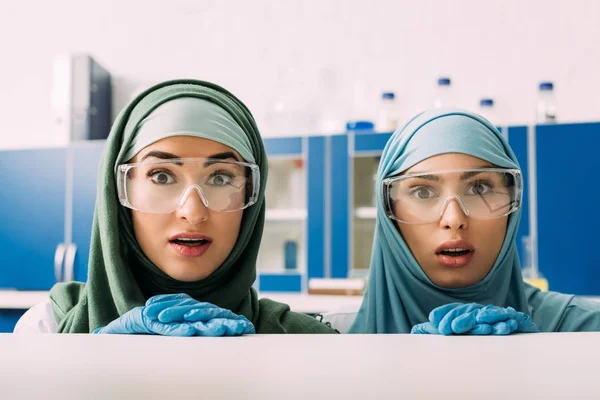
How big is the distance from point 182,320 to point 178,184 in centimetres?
44

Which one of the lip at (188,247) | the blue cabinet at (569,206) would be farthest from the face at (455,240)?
the blue cabinet at (569,206)

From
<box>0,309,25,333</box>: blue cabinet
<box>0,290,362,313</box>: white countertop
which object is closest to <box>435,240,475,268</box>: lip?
<box>0,290,362,313</box>: white countertop

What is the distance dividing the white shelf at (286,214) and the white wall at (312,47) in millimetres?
757

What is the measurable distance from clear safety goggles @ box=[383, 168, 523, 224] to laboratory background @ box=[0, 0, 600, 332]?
1849 millimetres

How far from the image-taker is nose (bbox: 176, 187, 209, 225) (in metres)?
1.19

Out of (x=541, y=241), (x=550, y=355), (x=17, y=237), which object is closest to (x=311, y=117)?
(x=541, y=241)

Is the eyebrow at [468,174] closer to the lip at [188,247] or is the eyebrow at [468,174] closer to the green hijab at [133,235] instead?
the green hijab at [133,235]

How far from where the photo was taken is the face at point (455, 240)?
1.29 metres

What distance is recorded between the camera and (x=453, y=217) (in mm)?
1269

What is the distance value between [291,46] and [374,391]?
4.14m

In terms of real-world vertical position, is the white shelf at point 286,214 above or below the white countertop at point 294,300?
above

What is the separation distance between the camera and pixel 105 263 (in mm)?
1311

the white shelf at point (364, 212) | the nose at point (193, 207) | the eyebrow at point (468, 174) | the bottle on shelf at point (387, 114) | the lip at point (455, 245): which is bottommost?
the lip at point (455, 245)

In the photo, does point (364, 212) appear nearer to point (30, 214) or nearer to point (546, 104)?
point (546, 104)
